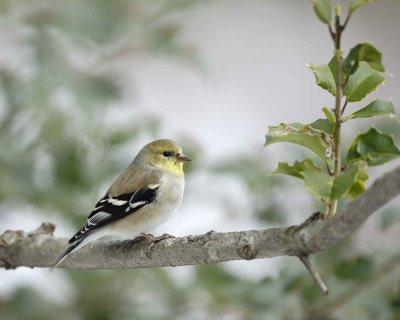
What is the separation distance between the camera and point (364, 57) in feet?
1.97

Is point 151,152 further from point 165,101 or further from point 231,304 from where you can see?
point 165,101

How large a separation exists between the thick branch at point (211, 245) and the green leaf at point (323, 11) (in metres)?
0.16

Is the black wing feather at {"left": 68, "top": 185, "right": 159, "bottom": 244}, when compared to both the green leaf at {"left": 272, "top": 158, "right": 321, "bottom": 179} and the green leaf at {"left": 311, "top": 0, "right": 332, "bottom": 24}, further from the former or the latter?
the green leaf at {"left": 311, "top": 0, "right": 332, "bottom": 24}

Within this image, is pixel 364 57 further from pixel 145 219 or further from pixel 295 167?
pixel 145 219

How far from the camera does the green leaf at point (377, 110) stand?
68 centimetres

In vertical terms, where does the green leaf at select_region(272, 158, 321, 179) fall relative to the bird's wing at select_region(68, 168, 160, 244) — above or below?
below

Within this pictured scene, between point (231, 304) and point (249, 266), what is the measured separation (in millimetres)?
989

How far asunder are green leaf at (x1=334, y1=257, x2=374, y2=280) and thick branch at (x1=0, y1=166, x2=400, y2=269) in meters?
0.37

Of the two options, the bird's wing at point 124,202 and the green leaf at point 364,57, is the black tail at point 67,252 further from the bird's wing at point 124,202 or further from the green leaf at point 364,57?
the green leaf at point 364,57

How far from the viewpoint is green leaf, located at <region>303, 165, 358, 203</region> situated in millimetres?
619

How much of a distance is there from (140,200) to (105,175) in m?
0.21

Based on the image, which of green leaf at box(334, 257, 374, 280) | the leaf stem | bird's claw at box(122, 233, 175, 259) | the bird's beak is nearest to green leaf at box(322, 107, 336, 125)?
the leaf stem

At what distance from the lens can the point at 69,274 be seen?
1.50 meters

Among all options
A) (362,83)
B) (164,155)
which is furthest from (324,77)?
(164,155)
